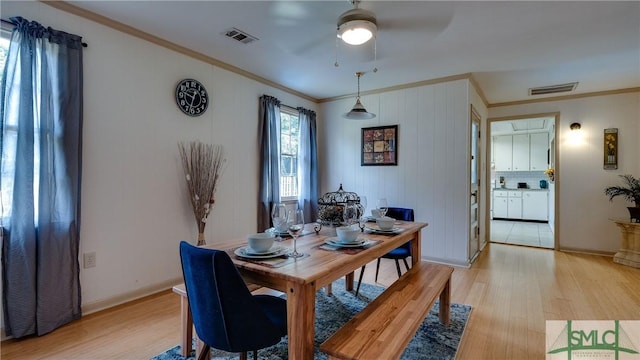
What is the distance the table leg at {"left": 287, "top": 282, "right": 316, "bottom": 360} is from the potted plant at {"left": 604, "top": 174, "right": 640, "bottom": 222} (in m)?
4.94

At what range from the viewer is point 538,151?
8148mm

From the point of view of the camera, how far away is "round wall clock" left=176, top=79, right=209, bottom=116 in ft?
10.2

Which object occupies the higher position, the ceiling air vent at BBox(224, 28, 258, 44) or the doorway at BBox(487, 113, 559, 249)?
the ceiling air vent at BBox(224, 28, 258, 44)

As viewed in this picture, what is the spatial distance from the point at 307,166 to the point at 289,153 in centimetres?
37

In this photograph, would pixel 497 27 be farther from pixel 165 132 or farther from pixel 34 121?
pixel 34 121

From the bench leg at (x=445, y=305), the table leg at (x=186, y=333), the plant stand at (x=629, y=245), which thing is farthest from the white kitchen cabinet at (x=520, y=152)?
the table leg at (x=186, y=333)

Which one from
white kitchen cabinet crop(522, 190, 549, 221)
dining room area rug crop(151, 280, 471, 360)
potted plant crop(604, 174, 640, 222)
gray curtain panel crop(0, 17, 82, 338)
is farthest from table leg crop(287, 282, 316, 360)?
white kitchen cabinet crop(522, 190, 549, 221)

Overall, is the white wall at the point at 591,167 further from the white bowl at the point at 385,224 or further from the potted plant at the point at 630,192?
the white bowl at the point at 385,224

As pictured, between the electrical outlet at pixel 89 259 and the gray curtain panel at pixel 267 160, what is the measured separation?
1.83 metres

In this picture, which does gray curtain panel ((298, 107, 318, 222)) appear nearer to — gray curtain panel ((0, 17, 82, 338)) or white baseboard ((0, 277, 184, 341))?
white baseboard ((0, 277, 184, 341))

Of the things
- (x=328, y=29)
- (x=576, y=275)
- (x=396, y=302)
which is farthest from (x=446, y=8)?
(x=576, y=275)

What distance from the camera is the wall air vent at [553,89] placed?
4265 mm

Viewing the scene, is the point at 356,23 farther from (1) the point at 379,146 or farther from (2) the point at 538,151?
(2) the point at 538,151

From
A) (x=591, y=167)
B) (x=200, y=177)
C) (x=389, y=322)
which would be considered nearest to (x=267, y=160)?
(x=200, y=177)
